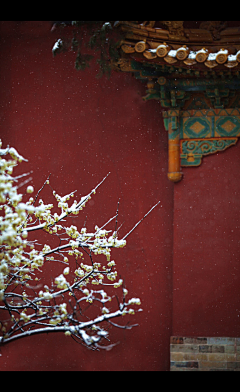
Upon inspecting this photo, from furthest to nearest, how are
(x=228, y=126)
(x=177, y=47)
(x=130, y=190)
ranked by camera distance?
(x=130, y=190)
(x=228, y=126)
(x=177, y=47)

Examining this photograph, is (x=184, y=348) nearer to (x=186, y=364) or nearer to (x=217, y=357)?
(x=186, y=364)

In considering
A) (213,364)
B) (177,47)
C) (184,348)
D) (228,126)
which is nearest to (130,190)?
(228,126)

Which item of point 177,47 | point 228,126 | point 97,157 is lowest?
point 97,157

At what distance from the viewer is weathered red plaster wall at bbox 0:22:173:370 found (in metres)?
4.47

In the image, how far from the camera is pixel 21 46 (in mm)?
4973

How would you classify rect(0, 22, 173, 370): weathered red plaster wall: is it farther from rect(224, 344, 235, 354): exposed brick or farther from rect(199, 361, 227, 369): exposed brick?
rect(224, 344, 235, 354): exposed brick

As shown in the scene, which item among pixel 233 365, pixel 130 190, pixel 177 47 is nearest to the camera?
pixel 177 47

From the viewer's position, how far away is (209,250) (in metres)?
4.14

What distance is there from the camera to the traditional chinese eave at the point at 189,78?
150 inches

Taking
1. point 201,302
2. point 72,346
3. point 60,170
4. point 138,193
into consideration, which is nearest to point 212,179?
point 138,193

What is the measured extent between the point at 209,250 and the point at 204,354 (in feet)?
2.97

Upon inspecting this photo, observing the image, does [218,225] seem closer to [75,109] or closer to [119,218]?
[119,218]

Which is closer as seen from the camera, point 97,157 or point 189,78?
point 189,78

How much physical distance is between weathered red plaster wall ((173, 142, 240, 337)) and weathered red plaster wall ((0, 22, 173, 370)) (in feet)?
0.99
